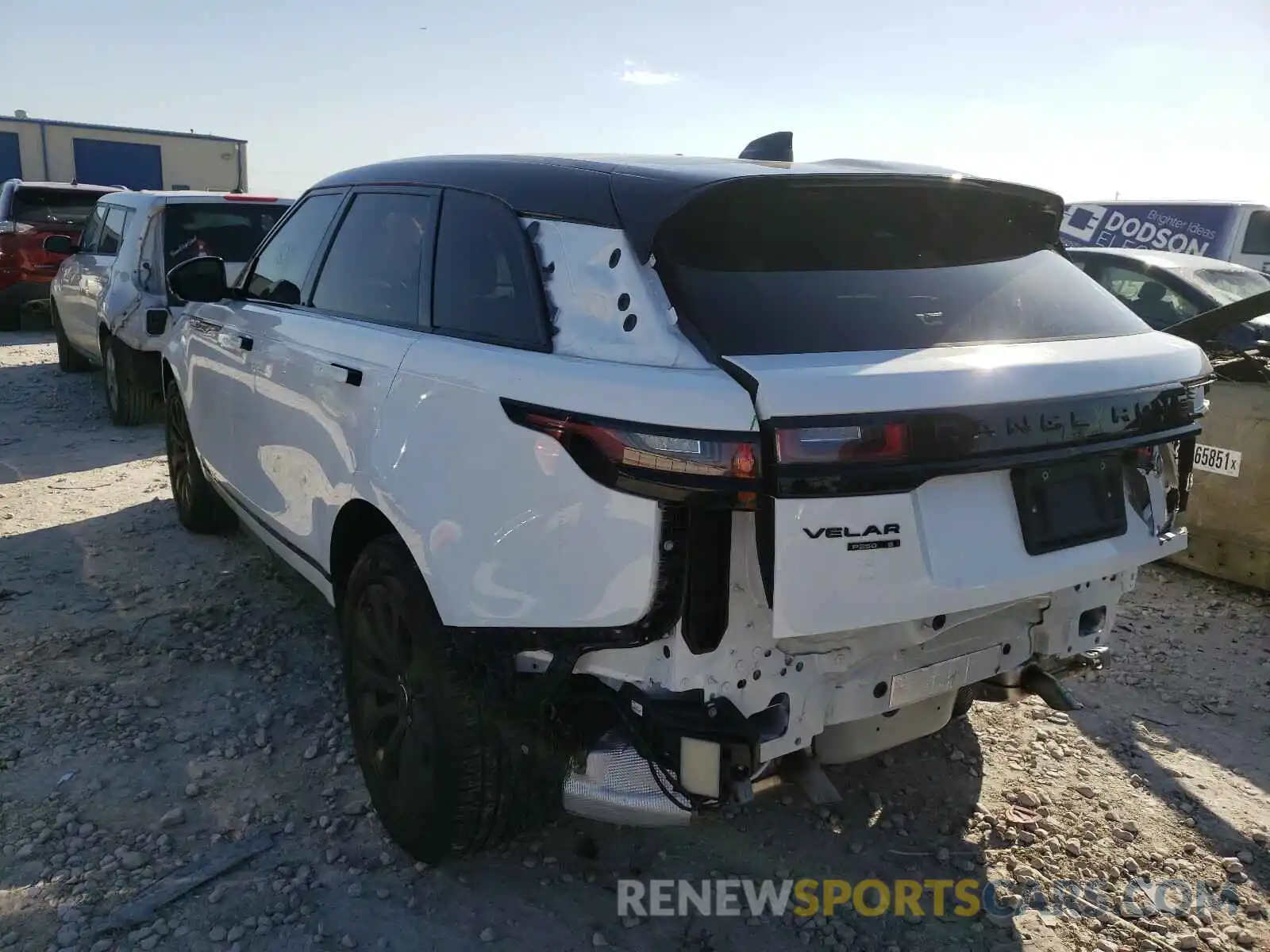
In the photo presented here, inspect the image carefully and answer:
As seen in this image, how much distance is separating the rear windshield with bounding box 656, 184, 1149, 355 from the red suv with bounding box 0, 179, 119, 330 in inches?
469

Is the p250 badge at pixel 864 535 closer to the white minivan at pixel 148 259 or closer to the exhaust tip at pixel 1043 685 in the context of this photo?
the exhaust tip at pixel 1043 685

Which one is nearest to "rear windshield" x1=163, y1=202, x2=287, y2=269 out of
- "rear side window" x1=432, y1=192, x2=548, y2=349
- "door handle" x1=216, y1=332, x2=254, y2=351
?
"door handle" x1=216, y1=332, x2=254, y2=351

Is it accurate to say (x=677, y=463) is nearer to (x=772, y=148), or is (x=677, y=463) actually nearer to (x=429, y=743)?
(x=429, y=743)

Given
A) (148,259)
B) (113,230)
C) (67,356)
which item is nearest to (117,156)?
(67,356)

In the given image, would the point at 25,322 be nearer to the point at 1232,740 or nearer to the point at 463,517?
the point at 463,517

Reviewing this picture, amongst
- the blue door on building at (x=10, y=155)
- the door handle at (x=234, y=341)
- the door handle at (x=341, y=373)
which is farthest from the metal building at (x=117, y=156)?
the door handle at (x=341, y=373)

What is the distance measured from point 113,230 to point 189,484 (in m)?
4.19

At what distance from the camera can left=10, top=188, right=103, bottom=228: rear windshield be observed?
12.1 meters

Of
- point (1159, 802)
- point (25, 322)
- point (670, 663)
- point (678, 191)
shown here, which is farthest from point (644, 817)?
point (25, 322)

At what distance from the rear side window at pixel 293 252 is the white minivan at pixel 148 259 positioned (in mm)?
2588

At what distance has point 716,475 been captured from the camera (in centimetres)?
185

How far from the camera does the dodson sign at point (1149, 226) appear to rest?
17.2 meters

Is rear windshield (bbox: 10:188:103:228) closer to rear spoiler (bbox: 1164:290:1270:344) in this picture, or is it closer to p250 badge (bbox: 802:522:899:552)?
rear spoiler (bbox: 1164:290:1270:344)

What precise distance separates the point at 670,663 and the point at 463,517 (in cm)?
62
